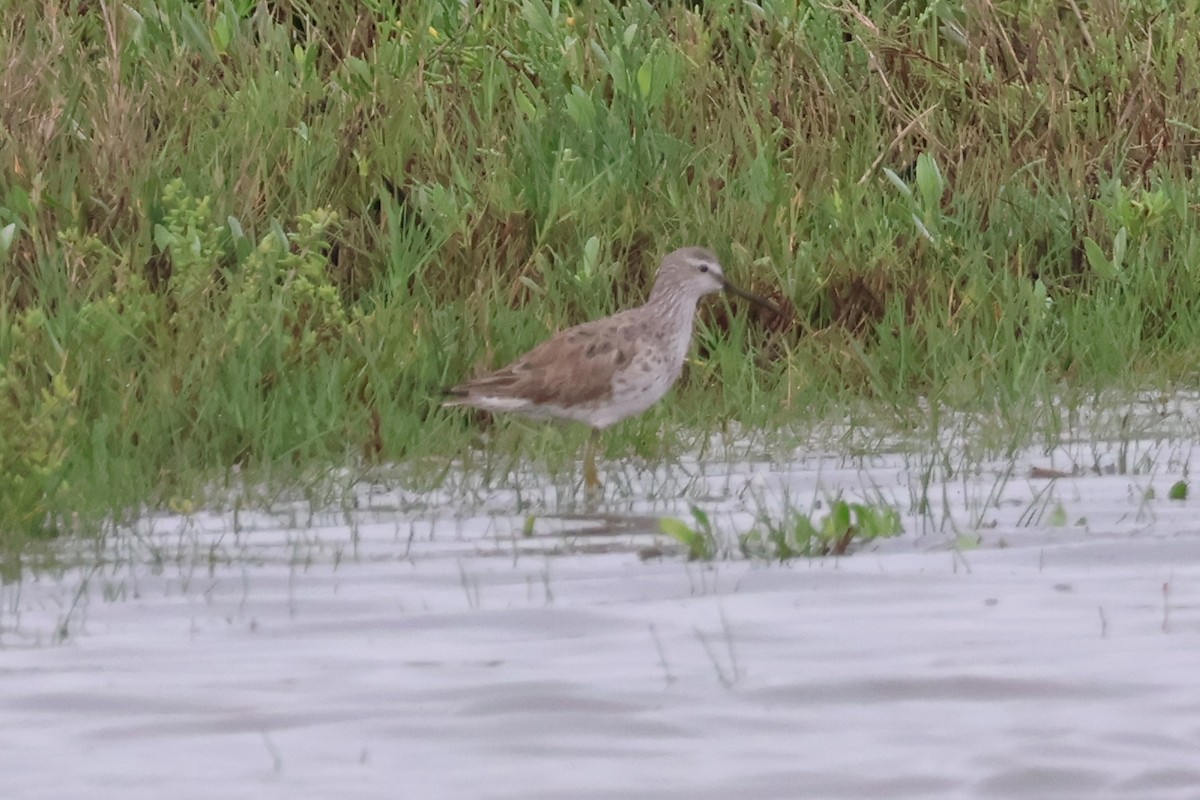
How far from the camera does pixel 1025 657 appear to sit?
198 inches

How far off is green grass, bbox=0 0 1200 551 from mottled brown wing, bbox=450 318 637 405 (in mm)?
199

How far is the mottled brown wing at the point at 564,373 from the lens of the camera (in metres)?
7.91

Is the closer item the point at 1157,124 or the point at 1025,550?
the point at 1025,550

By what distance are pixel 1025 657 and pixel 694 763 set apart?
1056 mm

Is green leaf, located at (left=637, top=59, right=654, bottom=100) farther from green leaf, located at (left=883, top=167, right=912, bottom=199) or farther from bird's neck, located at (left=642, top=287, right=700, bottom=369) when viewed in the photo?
bird's neck, located at (left=642, top=287, right=700, bottom=369)

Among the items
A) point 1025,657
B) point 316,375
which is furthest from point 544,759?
point 316,375

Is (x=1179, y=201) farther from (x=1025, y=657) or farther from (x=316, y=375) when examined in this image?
(x=1025, y=657)

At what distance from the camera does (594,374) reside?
7.91 meters

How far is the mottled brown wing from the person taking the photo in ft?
25.9

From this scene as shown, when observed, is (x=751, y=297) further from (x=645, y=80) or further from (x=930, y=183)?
(x=645, y=80)

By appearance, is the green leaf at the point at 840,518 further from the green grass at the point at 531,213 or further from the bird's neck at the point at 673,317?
the bird's neck at the point at 673,317

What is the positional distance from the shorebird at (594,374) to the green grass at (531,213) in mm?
Result: 158

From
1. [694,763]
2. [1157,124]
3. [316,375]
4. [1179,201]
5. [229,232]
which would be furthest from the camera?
[1157,124]

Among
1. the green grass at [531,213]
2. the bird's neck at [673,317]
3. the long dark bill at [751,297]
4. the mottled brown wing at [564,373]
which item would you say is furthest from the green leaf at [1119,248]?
the mottled brown wing at [564,373]
